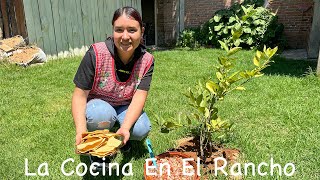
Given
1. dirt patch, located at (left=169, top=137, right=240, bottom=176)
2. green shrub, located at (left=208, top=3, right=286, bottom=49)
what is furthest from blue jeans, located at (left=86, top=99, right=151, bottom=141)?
green shrub, located at (left=208, top=3, right=286, bottom=49)

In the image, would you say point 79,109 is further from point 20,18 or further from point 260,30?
point 260,30

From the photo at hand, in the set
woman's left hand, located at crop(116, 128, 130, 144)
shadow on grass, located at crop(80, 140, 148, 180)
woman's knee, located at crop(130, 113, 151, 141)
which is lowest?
shadow on grass, located at crop(80, 140, 148, 180)

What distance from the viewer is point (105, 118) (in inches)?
101

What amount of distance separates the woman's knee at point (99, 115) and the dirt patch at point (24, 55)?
5.04m

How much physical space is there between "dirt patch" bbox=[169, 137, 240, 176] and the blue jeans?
1.21 feet

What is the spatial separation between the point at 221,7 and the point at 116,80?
9.79 m

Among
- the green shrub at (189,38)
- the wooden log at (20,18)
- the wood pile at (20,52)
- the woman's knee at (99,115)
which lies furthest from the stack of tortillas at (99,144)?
the green shrub at (189,38)

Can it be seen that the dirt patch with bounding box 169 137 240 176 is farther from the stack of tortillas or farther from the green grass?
the stack of tortillas

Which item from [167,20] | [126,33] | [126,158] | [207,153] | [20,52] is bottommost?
[126,158]

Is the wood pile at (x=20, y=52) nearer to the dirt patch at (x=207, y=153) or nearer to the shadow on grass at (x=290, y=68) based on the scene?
the shadow on grass at (x=290, y=68)

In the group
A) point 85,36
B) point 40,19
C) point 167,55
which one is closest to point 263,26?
point 167,55

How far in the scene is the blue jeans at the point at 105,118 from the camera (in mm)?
2527

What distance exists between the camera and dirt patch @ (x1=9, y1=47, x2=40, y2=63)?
694cm

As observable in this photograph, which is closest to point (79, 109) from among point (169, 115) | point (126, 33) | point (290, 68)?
point (126, 33)
